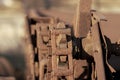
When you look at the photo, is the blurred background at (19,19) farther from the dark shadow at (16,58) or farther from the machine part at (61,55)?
the machine part at (61,55)

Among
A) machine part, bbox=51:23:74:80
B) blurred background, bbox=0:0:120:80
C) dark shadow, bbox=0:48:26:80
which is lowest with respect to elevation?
dark shadow, bbox=0:48:26:80

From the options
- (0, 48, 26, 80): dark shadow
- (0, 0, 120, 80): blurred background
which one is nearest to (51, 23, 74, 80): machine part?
(0, 0, 120, 80): blurred background

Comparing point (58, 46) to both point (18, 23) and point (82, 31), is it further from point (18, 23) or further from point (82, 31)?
point (18, 23)

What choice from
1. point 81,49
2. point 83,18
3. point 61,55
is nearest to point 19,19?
point 83,18

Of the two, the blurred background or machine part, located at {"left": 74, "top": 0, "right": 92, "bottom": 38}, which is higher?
machine part, located at {"left": 74, "top": 0, "right": 92, "bottom": 38}

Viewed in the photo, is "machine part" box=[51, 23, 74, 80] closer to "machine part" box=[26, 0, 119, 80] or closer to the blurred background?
"machine part" box=[26, 0, 119, 80]

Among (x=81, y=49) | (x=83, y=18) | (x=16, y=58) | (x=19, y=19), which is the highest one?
(x=83, y=18)

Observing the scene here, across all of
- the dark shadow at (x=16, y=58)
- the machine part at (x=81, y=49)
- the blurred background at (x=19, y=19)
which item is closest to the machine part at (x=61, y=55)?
the machine part at (x=81, y=49)

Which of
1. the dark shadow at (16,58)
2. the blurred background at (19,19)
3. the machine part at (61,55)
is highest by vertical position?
the machine part at (61,55)

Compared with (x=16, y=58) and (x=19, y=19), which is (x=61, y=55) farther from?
(x=19, y=19)
